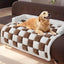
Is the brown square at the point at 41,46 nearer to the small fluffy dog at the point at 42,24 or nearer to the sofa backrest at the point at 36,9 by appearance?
the small fluffy dog at the point at 42,24

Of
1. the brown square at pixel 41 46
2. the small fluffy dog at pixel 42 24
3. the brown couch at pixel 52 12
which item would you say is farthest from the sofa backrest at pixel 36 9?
the brown square at pixel 41 46

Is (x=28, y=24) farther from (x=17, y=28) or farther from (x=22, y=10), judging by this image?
(x=22, y=10)

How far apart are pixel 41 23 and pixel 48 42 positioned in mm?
419

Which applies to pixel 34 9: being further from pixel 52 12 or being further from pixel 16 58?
pixel 16 58

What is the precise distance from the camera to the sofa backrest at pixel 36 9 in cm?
287

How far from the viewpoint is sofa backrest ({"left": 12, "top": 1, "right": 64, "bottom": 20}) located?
287 centimetres

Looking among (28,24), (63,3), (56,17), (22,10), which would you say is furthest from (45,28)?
(63,3)

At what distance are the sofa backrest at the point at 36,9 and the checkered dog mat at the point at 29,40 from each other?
29 cm

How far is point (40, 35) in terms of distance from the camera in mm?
2229

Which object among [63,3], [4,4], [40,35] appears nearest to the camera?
[40,35]

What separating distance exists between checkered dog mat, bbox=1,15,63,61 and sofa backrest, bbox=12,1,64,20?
0.29 m

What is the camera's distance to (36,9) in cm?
320

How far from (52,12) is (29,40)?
0.95 metres

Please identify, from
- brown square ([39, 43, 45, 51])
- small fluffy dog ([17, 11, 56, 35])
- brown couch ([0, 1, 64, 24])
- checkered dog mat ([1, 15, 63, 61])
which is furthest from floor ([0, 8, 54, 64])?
brown couch ([0, 1, 64, 24])
